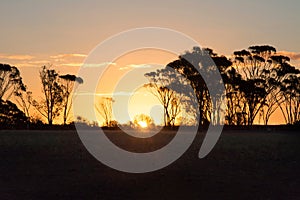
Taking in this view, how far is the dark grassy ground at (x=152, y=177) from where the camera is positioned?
58.1 feet

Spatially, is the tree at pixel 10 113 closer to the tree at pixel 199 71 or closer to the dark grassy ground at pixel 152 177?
the tree at pixel 199 71

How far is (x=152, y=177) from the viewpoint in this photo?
68.2ft

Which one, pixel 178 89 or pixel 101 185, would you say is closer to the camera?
pixel 101 185

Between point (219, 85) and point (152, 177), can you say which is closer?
point (152, 177)

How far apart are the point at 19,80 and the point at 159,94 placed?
67.9ft

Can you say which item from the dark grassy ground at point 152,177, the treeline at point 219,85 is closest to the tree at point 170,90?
the treeline at point 219,85

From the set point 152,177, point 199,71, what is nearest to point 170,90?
point 199,71

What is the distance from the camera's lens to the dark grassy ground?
17703 mm

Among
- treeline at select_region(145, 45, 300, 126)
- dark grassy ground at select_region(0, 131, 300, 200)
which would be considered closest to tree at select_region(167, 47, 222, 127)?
treeline at select_region(145, 45, 300, 126)

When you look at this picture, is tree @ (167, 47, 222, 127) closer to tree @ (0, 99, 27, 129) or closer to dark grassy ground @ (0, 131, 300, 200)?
tree @ (0, 99, 27, 129)

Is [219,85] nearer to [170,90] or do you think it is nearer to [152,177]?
[170,90]

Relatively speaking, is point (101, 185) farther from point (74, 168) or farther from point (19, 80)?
point (19, 80)

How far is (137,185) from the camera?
754 inches

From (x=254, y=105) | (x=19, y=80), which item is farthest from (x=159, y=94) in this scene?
(x=19, y=80)
